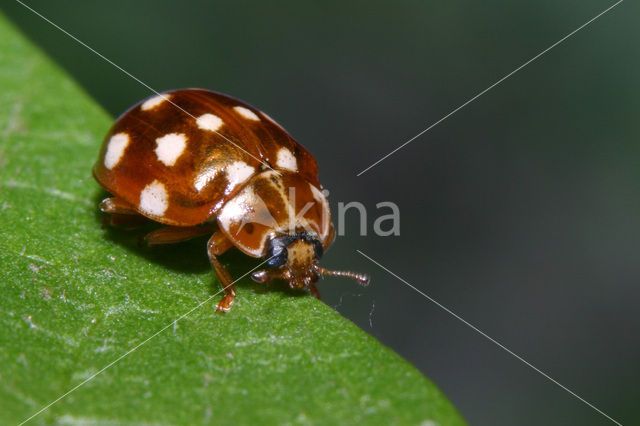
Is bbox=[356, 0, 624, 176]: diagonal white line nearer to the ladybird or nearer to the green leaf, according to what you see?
the ladybird

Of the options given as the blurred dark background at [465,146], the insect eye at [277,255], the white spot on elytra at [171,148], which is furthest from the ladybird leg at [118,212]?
the blurred dark background at [465,146]

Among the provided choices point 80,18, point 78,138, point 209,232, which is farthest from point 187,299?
point 80,18

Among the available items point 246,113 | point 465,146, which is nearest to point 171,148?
point 246,113

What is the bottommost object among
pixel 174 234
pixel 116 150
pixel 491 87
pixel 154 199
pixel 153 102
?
pixel 174 234

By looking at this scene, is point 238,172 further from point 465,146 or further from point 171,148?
point 465,146

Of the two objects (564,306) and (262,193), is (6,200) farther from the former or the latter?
(564,306)

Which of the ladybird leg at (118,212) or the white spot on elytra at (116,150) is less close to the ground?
the white spot on elytra at (116,150)

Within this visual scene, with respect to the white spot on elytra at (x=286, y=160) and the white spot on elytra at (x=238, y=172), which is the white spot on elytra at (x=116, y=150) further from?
the white spot on elytra at (x=286, y=160)
